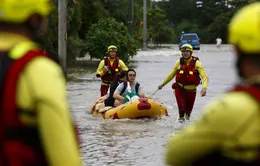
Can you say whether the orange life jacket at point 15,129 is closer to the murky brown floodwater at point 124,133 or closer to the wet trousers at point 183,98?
the murky brown floodwater at point 124,133

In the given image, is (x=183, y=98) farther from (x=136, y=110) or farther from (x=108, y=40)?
(x=108, y=40)

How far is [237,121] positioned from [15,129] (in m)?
0.96

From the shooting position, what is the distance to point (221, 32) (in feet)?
331

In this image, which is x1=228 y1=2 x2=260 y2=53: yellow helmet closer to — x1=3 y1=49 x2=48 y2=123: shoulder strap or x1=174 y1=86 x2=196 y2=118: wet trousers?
x1=3 y1=49 x2=48 y2=123: shoulder strap

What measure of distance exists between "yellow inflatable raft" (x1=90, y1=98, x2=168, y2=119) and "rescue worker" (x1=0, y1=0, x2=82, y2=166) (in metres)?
12.7

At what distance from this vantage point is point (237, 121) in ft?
10.5

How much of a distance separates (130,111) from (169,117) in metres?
1.16

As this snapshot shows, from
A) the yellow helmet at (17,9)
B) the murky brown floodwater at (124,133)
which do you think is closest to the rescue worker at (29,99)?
the yellow helmet at (17,9)

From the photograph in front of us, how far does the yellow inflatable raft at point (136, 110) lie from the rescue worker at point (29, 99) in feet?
41.6

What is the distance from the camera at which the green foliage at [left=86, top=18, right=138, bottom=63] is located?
36500 millimetres

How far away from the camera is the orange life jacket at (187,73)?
563 inches

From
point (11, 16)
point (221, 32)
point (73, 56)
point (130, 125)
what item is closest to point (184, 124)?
point (130, 125)

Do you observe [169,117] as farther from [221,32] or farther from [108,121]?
[221,32]

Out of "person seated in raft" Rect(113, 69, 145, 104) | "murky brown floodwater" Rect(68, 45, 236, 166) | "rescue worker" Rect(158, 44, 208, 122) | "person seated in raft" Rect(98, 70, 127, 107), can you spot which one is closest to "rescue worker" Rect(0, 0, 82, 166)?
"murky brown floodwater" Rect(68, 45, 236, 166)
